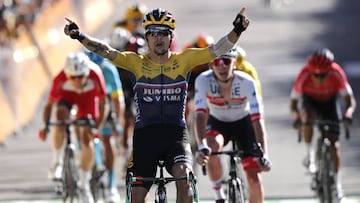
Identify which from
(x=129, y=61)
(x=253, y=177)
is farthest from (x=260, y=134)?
(x=129, y=61)

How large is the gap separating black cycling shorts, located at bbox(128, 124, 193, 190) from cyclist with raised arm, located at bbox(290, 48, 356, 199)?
4.42m

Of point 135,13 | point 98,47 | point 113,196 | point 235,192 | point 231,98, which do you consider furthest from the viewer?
point 135,13

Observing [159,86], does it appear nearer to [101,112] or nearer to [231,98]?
[231,98]

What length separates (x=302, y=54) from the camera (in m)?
34.2

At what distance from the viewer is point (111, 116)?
17531 mm

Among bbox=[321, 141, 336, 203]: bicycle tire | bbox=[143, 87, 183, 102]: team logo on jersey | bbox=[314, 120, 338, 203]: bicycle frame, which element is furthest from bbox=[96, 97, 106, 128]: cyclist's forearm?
bbox=[143, 87, 183, 102]: team logo on jersey

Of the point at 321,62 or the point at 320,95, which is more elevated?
the point at 321,62

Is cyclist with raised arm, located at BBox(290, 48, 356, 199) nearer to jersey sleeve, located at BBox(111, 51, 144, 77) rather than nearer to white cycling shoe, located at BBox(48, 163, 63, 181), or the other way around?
white cycling shoe, located at BBox(48, 163, 63, 181)

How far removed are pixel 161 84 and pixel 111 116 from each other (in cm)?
548

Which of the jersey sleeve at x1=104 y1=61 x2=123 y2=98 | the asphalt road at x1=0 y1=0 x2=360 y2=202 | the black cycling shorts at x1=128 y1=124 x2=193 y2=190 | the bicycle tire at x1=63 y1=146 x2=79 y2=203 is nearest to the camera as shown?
the black cycling shorts at x1=128 y1=124 x2=193 y2=190

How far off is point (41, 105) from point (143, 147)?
1508 cm

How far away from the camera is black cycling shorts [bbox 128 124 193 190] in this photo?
1185 cm

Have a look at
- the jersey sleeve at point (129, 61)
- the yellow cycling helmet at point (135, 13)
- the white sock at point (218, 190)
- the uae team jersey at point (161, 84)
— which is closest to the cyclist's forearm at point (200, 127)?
the white sock at point (218, 190)

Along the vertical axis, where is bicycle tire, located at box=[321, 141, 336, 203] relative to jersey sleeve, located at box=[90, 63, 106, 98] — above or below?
below
